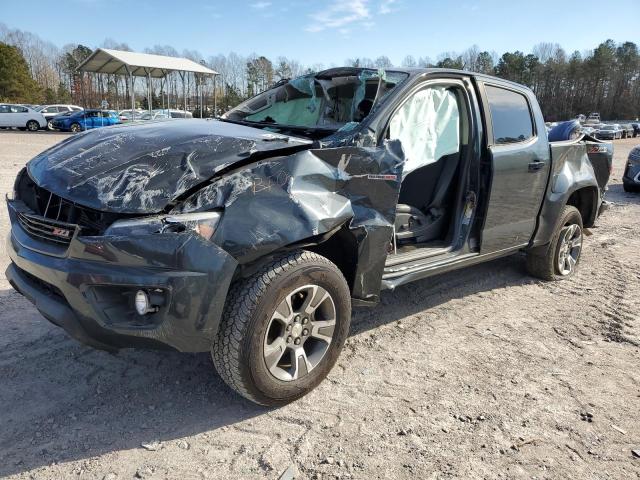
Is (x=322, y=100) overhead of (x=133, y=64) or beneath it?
beneath

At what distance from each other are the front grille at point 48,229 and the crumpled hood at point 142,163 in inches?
5.8

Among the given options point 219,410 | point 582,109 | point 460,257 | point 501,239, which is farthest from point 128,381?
point 582,109

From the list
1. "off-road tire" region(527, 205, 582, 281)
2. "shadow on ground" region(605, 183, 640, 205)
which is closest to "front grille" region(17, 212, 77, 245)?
"off-road tire" region(527, 205, 582, 281)

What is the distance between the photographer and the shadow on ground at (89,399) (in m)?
2.49

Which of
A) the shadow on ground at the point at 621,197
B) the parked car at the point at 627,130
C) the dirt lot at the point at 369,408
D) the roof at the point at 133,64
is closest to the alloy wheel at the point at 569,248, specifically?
the dirt lot at the point at 369,408

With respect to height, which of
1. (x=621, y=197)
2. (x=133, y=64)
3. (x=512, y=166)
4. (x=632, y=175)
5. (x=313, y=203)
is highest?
(x=133, y=64)

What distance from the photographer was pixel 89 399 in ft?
9.35

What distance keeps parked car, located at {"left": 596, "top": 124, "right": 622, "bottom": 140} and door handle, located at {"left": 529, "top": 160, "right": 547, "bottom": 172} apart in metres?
40.7

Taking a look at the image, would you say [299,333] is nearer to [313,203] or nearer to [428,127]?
[313,203]

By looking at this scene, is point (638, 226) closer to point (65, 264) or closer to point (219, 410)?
point (219, 410)

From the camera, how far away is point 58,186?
2656 millimetres

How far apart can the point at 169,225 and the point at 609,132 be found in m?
45.8

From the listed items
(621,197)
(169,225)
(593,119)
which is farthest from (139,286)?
(593,119)

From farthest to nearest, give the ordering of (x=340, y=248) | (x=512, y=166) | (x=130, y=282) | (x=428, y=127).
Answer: (x=512, y=166), (x=428, y=127), (x=340, y=248), (x=130, y=282)
